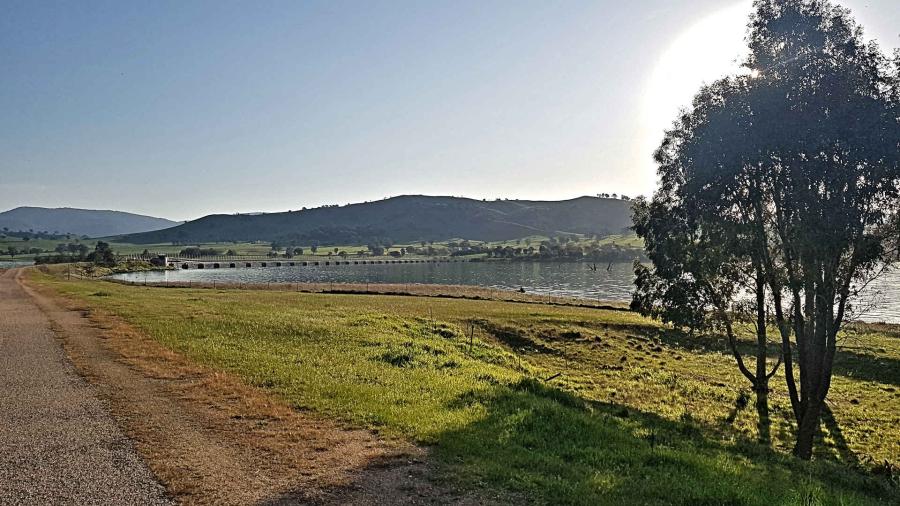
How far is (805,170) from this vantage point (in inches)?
711

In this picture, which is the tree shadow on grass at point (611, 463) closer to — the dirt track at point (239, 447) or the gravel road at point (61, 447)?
the dirt track at point (239, 447)

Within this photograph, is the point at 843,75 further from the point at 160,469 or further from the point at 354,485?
the point at 160,469

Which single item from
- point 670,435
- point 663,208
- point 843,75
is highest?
point 843,75

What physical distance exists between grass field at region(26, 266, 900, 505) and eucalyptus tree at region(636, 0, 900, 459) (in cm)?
395

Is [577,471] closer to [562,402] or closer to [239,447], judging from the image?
[239,447]

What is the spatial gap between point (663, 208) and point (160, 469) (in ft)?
83.0

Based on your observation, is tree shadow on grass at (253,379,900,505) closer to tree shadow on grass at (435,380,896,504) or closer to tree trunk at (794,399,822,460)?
tree shadow on grass at (435,380,896,504)

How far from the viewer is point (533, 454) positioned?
11.3 meters

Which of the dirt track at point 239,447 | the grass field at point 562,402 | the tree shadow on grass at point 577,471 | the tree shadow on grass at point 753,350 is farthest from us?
the tree shadow on grass at point 753,350

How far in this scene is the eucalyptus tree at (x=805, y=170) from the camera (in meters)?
17.5

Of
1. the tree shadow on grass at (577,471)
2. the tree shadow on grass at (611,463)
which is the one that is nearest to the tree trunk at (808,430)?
the tree shadow on grass at (611,463)

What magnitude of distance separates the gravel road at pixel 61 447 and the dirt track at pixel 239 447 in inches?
7.3

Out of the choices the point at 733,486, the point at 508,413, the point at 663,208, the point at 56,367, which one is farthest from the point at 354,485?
the point at 663,208

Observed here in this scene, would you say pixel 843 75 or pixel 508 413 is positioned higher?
pixel 843 75
